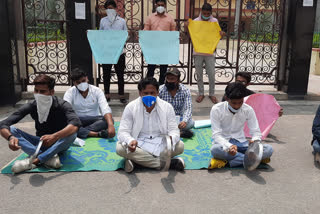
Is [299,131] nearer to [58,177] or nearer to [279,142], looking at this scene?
[279,142]

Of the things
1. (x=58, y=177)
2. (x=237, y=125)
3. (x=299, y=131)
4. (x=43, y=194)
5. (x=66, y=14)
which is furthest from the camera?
(x=66, y=14)

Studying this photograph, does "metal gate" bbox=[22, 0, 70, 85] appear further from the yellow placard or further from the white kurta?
the white kurta

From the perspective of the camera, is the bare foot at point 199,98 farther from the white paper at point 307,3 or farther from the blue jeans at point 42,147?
the blue jeans at point 42,147

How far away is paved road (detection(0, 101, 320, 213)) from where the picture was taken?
117 inches

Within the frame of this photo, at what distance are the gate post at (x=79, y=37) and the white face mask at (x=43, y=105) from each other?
3176mm

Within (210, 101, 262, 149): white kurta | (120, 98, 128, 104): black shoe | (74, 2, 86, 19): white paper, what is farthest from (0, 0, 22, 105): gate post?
(210, 101, 262, 149): white kurta

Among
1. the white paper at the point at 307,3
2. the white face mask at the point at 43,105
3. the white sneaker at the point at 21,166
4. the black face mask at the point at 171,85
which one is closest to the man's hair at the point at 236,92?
the black face mask at the point at 171,85

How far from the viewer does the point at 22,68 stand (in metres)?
7.11

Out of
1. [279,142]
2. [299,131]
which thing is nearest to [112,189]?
[279,142]

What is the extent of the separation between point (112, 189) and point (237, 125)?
1595 mm

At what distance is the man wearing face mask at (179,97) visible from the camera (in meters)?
4.78

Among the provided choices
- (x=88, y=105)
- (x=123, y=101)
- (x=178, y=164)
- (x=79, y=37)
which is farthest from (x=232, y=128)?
(x=79, y=37)

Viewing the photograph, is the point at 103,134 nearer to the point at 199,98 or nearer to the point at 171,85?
the point at 171,85

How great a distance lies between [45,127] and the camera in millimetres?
3910
